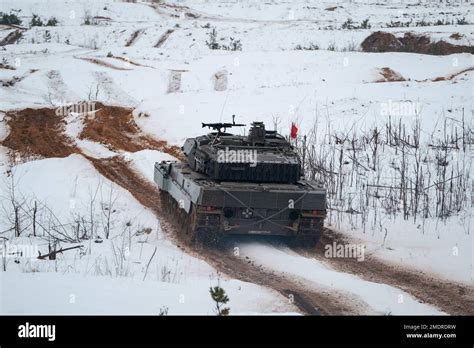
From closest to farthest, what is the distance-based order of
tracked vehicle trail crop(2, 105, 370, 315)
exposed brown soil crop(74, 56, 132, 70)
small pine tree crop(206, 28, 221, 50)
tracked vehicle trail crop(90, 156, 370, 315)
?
1. tracked vehicle trail crop(90, 156, 370, 315)
2. tracked vehicle trail crop(2, 105, 370, 315)
3. exposed brown soil crop(74, 56, 132, 70)
4. small pine tree crop(206, 28, 221, 50)

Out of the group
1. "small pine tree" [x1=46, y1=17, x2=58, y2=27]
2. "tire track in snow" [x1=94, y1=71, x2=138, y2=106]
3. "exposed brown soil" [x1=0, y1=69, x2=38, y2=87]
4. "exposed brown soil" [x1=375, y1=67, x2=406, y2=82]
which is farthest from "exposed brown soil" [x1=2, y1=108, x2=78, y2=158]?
"small pine tree" [x1=46, y1=17, x2=58, y2=27]

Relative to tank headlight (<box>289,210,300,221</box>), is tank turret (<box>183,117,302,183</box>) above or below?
above

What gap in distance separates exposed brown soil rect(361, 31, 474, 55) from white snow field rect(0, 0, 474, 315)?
2.23 feet

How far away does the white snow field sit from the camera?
957 cm

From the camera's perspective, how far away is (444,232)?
45.1ft

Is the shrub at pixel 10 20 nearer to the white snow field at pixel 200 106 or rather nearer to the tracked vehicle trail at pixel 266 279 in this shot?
the white snow field at pixel 200 106

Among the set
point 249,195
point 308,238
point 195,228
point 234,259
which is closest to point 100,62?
point 195,228

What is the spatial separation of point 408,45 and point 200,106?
45.0ft

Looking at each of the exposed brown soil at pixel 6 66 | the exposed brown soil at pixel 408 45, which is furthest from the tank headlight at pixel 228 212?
the exposed brown soil at pixel 408 45

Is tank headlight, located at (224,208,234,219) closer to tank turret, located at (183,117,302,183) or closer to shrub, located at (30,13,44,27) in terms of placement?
tank turret, located at (183,117,302,183)

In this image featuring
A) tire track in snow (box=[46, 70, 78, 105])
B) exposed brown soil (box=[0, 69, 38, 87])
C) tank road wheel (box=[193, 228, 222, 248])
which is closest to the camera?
tank road wheel (box=[193, 228, 222, 248])

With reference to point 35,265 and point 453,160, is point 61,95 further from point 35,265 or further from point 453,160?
point 35,265
